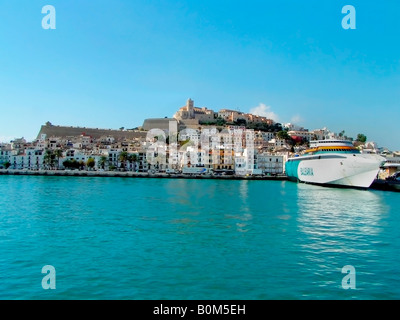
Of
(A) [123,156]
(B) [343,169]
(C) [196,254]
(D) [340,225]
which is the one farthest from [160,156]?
(C) [196,254]

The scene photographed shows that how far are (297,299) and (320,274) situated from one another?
6.27 feet

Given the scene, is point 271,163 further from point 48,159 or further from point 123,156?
point 48,159

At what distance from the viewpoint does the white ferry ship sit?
38.8m

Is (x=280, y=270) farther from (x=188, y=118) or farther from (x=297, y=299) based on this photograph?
(x=188, y=118)

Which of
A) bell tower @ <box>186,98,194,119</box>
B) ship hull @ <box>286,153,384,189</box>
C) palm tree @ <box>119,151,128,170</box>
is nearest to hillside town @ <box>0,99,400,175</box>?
palm tree @ <box>119,151,128,170</box>

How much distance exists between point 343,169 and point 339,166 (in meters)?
0.62

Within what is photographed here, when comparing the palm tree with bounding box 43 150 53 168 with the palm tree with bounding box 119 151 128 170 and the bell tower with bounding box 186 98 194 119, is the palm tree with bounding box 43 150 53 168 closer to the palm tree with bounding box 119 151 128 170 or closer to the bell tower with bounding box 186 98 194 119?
the palm tree with bounding box 119 151 128 170

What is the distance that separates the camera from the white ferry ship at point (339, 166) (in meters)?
38.8

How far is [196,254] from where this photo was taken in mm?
11453

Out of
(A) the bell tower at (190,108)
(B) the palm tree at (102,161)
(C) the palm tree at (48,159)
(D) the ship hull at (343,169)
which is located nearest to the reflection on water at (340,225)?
(D) the ship hull at (343,169)

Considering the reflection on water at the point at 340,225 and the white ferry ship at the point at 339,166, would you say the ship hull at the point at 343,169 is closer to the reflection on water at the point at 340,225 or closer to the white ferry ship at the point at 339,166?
the white ferry ship at the point at 339,166

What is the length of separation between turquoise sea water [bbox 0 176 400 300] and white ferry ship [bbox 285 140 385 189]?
1996 centimetres

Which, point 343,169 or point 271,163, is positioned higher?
point 271,163
